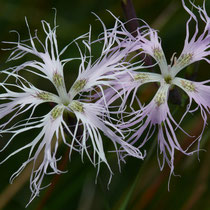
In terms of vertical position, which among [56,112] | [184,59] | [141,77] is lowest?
[56,112]

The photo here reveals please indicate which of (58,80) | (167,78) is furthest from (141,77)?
(58,80)

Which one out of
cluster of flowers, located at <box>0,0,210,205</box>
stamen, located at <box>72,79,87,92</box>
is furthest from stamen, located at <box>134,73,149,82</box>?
stamen, located at <box>72,79,87,92</box>

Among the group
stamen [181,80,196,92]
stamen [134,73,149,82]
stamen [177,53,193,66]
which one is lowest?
stamen [134,73,149,82]

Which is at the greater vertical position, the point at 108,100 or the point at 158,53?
the point at 158,53

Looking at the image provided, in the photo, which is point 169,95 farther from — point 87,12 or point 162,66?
point 87,12

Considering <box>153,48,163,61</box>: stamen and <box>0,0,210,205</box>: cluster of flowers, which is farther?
<box>153,48,163,61</box>: stamen

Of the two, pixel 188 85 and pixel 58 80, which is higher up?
pixel 188 85

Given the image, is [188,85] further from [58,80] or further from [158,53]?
[58,80]

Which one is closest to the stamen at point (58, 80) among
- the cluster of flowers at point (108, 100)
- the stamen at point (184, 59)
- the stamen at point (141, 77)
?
the cluster of flowers at point (108, 100)

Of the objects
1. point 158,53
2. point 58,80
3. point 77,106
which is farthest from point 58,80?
point 158,53

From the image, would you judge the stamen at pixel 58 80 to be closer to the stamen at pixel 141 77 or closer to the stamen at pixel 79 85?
the stamen at pixel 79 85

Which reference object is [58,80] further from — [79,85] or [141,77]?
[141,77]

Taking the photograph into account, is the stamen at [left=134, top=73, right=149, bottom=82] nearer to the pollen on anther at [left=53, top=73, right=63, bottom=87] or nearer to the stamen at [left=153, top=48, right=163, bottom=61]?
the stamen at [left=153, top=48, right=163, bottom=61]
